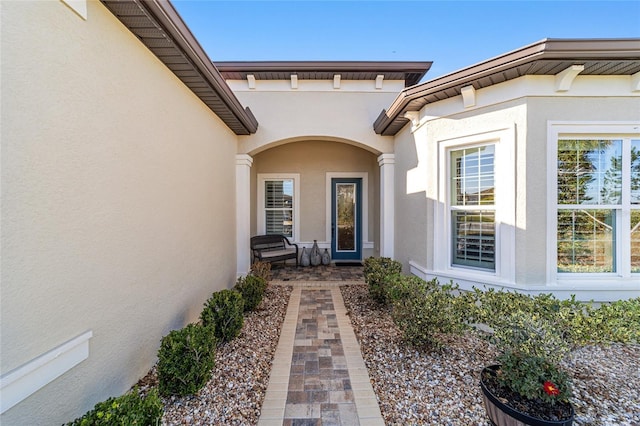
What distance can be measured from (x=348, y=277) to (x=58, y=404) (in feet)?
18.1

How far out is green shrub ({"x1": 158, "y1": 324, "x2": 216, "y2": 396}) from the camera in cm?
236

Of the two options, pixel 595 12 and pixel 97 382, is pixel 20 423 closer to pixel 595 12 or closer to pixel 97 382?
pixel 97 382

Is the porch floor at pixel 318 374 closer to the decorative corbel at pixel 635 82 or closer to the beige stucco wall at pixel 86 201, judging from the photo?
the beige stucco wall at pixel 86 201

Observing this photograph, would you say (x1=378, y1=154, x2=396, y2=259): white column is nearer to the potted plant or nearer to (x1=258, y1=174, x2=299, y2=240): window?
(x1=258, y1=174, x2=299, y2=240): window

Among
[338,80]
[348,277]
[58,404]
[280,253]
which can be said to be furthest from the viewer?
[280,253]

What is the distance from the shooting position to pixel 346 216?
328 inches

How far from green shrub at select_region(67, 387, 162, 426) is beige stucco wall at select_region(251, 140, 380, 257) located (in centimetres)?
652

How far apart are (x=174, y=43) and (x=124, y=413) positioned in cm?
328

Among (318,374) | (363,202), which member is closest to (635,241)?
(318,374)

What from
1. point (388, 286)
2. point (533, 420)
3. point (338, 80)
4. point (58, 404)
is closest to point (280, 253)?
point (388, 286)

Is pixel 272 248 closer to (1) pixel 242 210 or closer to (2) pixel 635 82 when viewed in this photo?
(1) pixel 242 210

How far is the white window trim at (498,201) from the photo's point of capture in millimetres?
3643

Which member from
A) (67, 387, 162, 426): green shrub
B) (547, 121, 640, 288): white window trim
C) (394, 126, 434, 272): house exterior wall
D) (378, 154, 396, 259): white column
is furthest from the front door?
(67, 387, 162, 426): green shrub

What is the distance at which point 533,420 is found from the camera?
1.87 m
